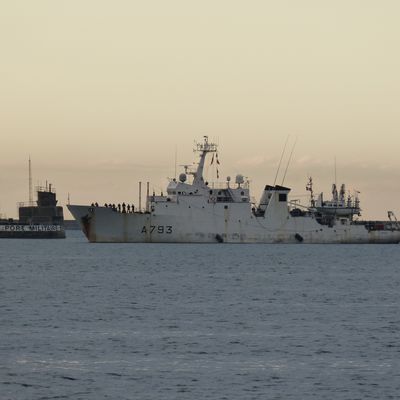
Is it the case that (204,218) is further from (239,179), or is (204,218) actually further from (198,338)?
(198,338)

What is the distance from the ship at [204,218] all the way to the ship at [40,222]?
62.4m

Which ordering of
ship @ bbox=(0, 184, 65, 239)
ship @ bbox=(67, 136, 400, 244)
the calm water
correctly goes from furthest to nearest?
1. ship @ bbox=(0, 184, 65, 239)
2. ship @ bbox=(67, 136, 400, 244)
3. the calm water

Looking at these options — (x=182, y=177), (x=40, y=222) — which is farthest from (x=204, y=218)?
(x=40, y=222)

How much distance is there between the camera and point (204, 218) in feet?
413

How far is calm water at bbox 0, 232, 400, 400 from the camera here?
29031 millimetres

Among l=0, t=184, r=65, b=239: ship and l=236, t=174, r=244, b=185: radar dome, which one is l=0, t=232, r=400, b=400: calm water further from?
l=0, t=184, r=65, b=239: ship

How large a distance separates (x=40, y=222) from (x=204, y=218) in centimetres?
7619

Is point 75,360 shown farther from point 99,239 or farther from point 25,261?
point 99,239

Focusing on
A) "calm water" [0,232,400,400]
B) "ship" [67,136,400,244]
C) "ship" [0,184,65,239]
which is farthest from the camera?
"ship" [0,184,65,239]

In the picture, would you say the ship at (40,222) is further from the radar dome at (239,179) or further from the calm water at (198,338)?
the calm water at (198,338)

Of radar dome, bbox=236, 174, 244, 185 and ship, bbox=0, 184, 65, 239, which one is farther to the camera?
A: ship, bbox=0, 184, 65, 239

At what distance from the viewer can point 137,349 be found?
3497 centimetres

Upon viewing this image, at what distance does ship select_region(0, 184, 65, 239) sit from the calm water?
119883mm

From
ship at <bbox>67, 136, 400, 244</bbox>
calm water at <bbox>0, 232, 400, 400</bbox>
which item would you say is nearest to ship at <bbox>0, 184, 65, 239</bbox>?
ship at <bbox>67, 136, 400, 244</bbox>
